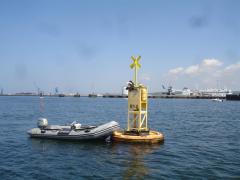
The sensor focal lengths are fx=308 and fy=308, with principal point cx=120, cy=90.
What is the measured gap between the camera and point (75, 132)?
95.5 feet

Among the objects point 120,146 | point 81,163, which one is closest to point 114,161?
point 81,163

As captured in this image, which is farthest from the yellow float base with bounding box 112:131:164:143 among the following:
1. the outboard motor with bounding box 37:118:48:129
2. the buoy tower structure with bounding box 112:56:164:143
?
the outboard motor with bounding box 37:118:48:129

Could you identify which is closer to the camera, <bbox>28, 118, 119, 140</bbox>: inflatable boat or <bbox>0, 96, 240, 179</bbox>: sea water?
<bbox>0, 96, 240, 179</bbox>: sea water

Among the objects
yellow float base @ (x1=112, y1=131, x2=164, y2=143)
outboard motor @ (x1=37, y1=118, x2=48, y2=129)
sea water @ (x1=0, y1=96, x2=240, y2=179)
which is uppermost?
outboard motor @ (x1=37, y1=118, x2=48, y2=129)

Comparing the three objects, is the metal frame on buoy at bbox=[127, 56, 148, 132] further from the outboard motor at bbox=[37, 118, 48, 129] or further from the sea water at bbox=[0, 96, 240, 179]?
the outboard motor at bbox=[37, 118, 48, 129]

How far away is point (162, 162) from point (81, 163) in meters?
5.53

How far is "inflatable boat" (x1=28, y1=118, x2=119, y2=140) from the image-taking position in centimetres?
2825

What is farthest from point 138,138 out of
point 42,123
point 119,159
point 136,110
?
point 42,123

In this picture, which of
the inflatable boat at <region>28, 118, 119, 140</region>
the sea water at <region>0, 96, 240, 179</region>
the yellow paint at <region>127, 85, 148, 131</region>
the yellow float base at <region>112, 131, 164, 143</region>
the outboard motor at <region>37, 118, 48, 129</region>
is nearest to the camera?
the sea water at <region>0, 96, 240, 179</region>

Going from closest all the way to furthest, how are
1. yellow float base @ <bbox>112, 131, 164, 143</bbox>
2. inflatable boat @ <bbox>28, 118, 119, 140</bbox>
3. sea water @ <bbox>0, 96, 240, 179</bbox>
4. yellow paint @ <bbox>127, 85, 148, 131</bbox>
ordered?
sea water @ <bbox>0, 96, 240, 179</bbox> → yellow float base @ <bbox>112, 131, 164, 143</bbox> → yellow paint @ <bbox>127, 85, 148, 131</bbox> → inflatable boat @ <bbox>28, 118, 119, 140</bbox>

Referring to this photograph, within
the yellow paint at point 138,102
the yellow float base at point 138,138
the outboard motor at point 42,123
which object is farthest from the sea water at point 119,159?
the yellow paint at point 138,102

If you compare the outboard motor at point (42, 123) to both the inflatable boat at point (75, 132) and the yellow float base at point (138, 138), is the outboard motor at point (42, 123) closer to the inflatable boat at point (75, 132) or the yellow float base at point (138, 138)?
the inflatable boat at point (75, 132)

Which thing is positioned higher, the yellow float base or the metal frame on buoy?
the metal frame on buoy

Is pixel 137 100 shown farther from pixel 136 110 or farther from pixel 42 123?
pixel 42 123
